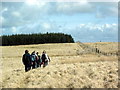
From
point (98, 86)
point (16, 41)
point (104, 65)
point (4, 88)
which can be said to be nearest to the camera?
point (98, 86)

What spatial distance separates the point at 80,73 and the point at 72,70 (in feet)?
2.91

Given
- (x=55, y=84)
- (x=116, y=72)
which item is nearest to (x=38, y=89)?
(x=55, y=84)

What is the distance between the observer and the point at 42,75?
2144 cm

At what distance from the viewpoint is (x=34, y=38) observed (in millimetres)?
149125

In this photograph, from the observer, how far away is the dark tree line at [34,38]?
146375mm

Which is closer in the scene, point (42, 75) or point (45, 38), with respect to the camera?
point (42, 75)

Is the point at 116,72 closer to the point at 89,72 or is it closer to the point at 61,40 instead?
the point at 89,72

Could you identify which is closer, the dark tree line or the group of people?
the group of people

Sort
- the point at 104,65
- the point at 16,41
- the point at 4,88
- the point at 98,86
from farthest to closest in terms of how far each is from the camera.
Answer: the point at 16,41 < the point at 104,65 < the point at 4,88 < the point at 98,86

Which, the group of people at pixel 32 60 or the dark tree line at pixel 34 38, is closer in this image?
the group of people at pixel 32 60

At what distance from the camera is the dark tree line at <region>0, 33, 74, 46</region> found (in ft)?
480

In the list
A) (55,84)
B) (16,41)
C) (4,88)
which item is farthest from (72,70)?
(16,41)

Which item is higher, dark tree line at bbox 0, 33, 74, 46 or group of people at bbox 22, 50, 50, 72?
dark tree line at bbox 0, 33, 74, 46

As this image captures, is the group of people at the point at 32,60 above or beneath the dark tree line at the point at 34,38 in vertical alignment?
beneath
